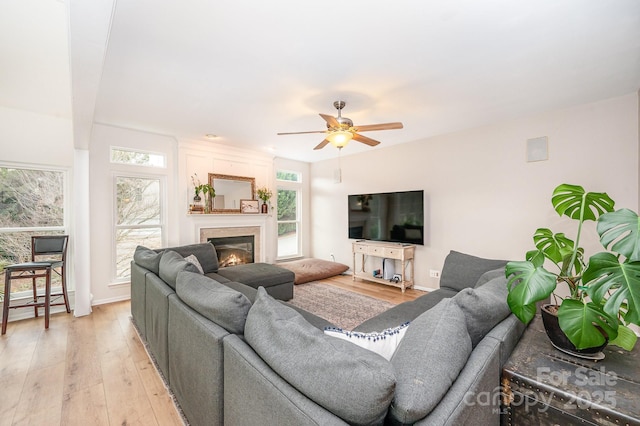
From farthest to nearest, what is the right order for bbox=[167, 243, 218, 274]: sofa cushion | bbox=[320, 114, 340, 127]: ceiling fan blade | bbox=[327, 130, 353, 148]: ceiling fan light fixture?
bbox=[167, 243, 218, 274]: sofa cushion, bbox=[327, 130, 353, 148]: ceiling fan light fixture, bbox=[320, 114, 340, 127]: ceiling fan blade

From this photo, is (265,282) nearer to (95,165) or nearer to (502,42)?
(95,165)

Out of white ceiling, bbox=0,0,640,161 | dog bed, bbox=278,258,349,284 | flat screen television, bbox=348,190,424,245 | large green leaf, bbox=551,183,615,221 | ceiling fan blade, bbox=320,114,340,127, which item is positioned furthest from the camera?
dog bed, bbox=278,258,349,284

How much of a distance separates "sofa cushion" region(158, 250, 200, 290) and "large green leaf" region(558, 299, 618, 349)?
2212 mm

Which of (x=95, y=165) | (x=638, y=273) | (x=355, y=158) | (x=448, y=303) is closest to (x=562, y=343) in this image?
(x=638, y=273)

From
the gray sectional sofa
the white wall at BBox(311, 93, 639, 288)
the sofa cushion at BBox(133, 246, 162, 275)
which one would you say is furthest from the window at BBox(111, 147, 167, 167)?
the white wall at BBox(311, 93, 639, 288)

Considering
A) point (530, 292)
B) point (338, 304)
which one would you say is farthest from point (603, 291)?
point (338, 304)

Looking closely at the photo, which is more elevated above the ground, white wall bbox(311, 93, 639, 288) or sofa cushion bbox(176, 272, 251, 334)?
white wall bbox(311, 93, 639, 288)

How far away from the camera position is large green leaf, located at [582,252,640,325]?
1.01m

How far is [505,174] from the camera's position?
3703mm

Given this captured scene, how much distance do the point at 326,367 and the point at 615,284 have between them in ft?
3.76

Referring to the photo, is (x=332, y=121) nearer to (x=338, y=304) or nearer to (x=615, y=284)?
(x=615, y=284)

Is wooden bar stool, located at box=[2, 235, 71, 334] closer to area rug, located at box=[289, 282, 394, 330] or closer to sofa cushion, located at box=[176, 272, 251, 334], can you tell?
sofa cushion, located at box=[176, 272, 251, 334]

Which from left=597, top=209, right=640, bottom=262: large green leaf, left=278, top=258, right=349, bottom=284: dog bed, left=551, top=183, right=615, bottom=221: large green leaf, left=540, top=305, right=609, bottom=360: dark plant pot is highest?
left=551, top=183, right=615, bottom=221: large green leaf

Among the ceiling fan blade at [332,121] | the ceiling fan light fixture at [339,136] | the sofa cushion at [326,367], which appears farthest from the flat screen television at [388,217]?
the sofa cushion at [326,367]
